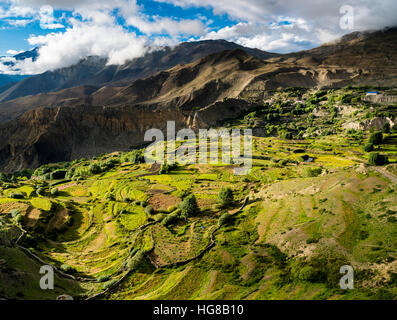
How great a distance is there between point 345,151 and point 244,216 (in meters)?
54.8

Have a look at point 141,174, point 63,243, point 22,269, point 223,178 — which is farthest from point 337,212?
point 141,174

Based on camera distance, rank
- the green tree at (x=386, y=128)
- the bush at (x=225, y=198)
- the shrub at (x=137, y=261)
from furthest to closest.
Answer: the green tree at (x=386, y=128) → the bush at (x=225, y=198) → the shrub at (x=137, y=261)

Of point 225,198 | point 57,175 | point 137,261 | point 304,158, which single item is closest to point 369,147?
point 304,158

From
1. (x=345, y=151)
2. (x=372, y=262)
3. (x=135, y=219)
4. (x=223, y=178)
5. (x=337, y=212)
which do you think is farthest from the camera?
(x=345, y=151)

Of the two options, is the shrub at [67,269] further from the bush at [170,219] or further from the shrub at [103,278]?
the bush at [170,219]

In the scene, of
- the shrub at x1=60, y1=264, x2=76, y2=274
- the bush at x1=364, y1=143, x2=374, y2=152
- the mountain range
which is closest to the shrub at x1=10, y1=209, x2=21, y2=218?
the shrub at x1=60, y1=264, x2=76, y2=274

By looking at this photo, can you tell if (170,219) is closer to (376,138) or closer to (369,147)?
(369,147)

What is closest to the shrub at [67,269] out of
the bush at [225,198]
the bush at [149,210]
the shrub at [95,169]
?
the bush at [149,210]

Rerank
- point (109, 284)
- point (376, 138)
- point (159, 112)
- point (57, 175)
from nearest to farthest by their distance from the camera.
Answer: point (109, 284) < point (376, 138) < point (57, 175) < point (159, 112)

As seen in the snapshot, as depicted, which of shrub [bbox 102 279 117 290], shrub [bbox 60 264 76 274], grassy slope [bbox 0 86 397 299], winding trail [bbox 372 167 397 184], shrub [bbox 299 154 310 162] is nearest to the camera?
grassy slope [bbox 0 86 397 299]

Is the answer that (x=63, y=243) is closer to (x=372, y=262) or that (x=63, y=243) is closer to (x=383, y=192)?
(x=372, y=262)

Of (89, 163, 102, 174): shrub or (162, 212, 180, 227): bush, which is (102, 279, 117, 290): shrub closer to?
(162, 212, 180, 227): bush

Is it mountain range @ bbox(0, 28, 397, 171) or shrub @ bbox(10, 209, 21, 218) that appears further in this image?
mountain range @ bbox(0, 28, 397, 171)
